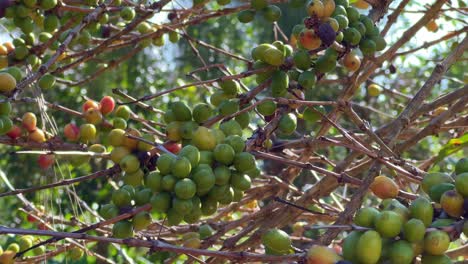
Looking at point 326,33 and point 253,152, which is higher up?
point 326,33

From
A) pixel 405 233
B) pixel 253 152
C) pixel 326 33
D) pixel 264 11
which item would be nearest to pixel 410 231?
pixel 405 233

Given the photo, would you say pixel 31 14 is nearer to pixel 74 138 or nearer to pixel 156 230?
pixel 74 138

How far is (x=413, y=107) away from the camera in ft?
5.34

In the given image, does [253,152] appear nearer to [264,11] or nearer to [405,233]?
[405,233]

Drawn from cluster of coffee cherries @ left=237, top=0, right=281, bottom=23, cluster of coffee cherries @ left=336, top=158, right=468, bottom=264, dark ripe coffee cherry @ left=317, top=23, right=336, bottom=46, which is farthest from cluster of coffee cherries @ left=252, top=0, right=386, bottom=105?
cluster of coffee cherries @ left=336, top=158, right=468, bottom=264

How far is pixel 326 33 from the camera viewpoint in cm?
145

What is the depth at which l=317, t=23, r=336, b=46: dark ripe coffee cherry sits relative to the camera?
145 centimetres

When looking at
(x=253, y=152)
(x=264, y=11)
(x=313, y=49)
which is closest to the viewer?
(x=253, y=152)

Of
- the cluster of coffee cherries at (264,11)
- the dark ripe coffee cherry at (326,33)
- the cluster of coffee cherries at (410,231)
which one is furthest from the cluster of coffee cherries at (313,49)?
the cluster of coffee cherries at (410,231)

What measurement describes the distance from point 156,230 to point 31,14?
790mm

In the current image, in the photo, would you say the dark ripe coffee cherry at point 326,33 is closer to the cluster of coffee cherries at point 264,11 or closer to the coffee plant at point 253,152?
the coffee plant at point 253,152

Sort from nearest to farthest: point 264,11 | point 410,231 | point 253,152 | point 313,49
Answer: point 410,231 → point 253,152 → point 313,49 → point 264,11

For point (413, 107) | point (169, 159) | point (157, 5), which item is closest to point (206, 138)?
point (169, 159)

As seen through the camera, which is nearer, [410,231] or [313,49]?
[410,231]
